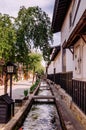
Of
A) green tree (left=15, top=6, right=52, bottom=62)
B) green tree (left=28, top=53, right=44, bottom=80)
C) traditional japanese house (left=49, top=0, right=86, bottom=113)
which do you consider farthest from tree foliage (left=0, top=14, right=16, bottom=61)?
green tree (left=28, top=53, right=44, bottom=80)

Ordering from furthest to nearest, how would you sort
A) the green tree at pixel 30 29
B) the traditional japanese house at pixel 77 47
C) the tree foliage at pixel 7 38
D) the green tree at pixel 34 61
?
the green tree at pixel 34 61 → the green tree at pixel 30 29 → the tree foliage at pixel 7 38 → the traditional japanese house at pixel 77 47

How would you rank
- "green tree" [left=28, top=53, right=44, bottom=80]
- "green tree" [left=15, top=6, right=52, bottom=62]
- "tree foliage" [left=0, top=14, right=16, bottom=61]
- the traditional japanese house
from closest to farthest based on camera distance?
the traditional japanese house, "tree foliage" [left=0, top=14, right=16, bottom=61], "green tree" [left=15, top=6, right=52, bottom=62], "green tree" [left=28, top=53, right=44, bottom=80]

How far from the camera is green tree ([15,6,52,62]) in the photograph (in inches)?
594

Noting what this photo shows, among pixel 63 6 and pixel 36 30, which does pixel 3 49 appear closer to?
pixel 36 30

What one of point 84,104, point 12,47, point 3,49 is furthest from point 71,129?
point 12,47

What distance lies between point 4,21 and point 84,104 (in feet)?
23.1

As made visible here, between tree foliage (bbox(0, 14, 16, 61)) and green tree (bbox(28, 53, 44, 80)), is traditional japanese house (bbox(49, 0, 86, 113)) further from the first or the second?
green tree (bbox(28, 53, 44, 80))

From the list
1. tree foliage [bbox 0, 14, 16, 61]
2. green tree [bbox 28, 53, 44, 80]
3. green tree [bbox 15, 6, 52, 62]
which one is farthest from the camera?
green tree [bbox 28, 53, 44, 80]

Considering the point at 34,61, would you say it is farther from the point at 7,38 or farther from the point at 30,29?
the point at 7,38

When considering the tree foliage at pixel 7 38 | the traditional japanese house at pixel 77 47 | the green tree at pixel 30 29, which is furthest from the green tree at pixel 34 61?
the traditional japanese house at pixel 77 47

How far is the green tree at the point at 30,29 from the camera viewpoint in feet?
49.5

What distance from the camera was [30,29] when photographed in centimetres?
1517

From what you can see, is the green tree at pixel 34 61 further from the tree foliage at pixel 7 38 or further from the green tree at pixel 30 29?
the tree foliage at pixel 7 38

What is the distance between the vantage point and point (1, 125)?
8.48 meters
